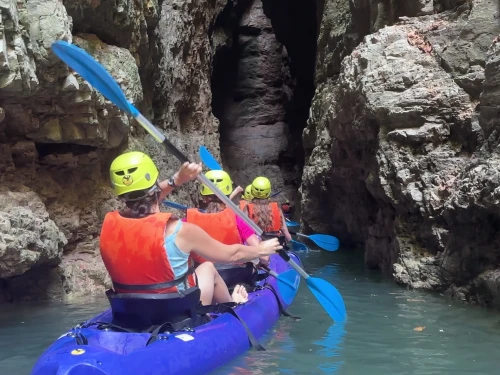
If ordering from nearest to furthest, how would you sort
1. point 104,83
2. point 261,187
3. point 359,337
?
point 104,83, point 359,337, point 261,187

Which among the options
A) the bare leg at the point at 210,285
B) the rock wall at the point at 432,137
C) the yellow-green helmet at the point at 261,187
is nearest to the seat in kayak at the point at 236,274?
the bare leg at the point at 210,285

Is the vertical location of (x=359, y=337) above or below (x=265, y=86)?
below

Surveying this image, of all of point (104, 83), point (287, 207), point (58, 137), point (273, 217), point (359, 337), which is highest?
point (104, 83)

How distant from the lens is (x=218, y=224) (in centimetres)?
503

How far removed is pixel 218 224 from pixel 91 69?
5.84ft

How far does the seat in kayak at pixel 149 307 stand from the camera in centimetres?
352

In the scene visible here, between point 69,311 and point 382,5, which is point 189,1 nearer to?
point 382,5

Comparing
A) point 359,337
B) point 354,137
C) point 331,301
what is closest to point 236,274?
point 331,301

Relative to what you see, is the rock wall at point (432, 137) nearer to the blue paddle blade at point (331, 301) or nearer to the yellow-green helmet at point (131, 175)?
the blue paddle blade at point (331, 301)

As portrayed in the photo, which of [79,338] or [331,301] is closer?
[79,338]

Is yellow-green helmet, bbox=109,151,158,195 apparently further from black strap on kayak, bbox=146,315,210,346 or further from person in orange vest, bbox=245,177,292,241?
person in orange vest, bbox=245,177,292,241

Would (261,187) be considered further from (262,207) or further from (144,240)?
(144,240)

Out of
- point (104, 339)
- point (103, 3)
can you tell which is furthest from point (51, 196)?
point (104, 339)

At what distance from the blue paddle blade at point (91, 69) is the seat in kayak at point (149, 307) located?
65.5 inches
